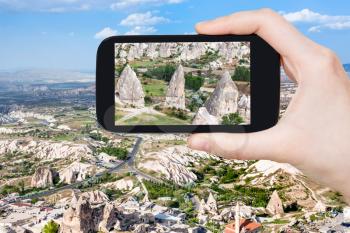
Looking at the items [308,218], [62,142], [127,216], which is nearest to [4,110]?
[62,142]

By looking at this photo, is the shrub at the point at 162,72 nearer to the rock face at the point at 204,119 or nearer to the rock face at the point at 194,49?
the rock face at the point at 194,49

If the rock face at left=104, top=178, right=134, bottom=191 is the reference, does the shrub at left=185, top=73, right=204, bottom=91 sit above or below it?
above

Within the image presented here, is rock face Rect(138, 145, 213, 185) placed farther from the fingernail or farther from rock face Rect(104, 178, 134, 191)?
the fingernail

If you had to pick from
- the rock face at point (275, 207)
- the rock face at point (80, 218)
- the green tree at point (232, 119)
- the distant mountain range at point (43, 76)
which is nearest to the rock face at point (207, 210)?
the rock face at point (275, 207)

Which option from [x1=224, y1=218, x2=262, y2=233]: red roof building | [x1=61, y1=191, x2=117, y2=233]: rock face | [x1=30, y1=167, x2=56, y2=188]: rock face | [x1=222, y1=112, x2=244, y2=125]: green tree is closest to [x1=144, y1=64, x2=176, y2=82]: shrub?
[x1=222, y1=112, x2=244, y2=125]: green tree

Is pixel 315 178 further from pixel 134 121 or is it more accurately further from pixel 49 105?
pixel 49 105

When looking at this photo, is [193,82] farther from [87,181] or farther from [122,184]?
[87,181]

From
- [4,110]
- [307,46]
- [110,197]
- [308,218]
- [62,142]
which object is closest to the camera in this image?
[307,46]
